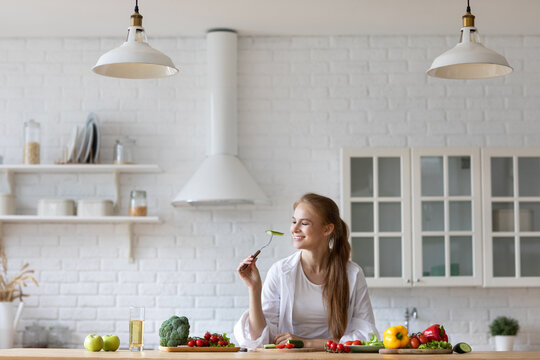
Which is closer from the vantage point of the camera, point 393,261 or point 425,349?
point 425,349

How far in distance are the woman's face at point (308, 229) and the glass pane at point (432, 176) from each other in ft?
4.46

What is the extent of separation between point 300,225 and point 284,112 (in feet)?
5.31

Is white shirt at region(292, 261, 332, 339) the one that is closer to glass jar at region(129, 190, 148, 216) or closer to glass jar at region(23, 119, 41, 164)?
glass jar at region(129, 190, 148, 216)

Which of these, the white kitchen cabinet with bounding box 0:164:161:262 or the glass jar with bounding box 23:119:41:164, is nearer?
the white kitchen cabinet with bounding box 0:164:161:262

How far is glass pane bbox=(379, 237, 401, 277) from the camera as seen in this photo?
5.03 metres

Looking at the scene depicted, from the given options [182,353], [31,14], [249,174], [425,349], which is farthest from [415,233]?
[31,14]

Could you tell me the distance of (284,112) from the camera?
5.32 metres

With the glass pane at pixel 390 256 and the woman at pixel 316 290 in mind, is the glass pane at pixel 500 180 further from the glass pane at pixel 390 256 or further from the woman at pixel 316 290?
the woman at pixel 316 290

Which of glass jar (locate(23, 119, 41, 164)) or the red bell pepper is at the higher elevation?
glass jar (locate(23, 119, 41, 164))

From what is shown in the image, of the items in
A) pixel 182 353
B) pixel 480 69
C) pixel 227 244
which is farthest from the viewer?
pixel 227 244

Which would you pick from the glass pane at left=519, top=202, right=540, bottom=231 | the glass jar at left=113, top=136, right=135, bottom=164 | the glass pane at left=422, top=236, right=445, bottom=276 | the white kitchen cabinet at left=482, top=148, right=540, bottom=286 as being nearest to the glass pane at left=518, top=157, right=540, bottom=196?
the white kitchen cabinet at left=482, top=148, right=540, bottom=286

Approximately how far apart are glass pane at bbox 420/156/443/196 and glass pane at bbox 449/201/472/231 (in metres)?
0.12

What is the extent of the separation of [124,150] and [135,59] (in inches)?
72.6

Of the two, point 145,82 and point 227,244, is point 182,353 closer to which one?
point 227,244
